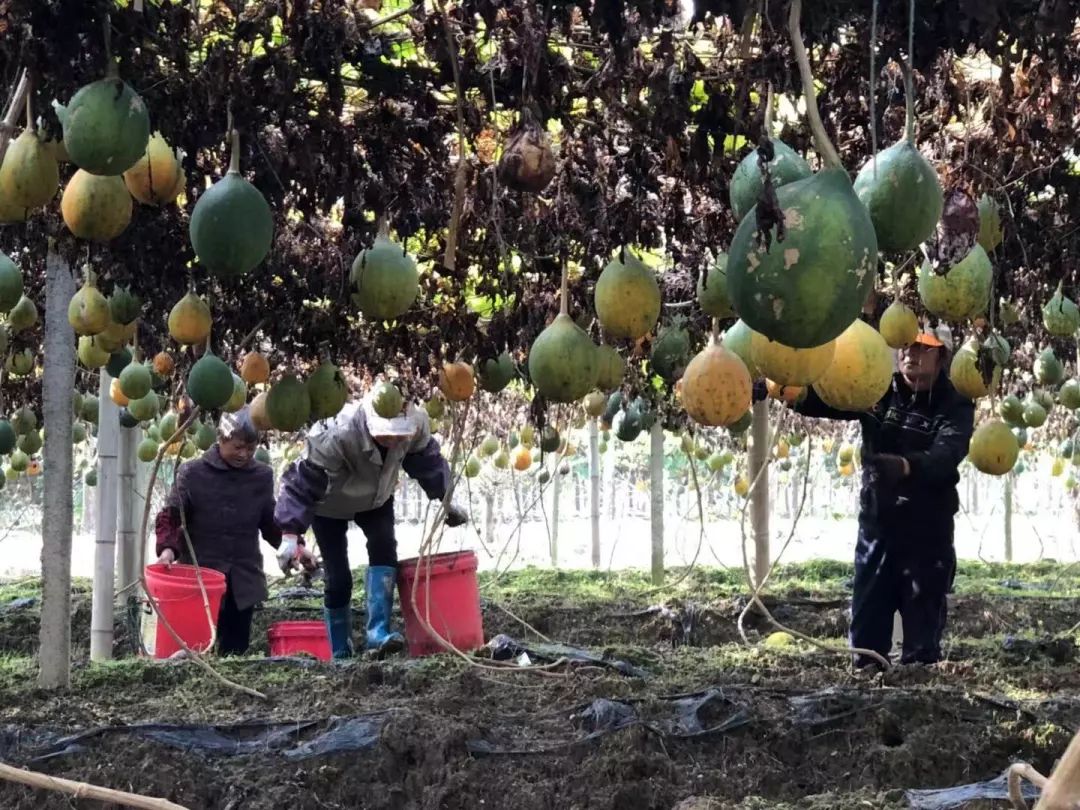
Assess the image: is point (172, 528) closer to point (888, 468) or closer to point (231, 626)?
point (231, 626)

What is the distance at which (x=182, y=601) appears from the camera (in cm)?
572

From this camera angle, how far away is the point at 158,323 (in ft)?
18.2

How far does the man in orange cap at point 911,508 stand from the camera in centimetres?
463

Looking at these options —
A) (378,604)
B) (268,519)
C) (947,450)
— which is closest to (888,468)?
(947,450)

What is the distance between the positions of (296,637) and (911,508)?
355 centimetres

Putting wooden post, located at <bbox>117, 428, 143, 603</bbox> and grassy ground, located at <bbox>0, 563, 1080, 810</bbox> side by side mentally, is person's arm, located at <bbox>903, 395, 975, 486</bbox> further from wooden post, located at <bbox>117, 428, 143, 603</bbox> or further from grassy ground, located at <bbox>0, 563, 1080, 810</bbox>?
wooden post, located at <bbox>117, 428, 143, 603</bbox>

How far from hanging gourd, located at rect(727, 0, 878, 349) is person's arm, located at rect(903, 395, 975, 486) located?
320 cm

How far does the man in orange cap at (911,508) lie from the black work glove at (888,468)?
10 mm

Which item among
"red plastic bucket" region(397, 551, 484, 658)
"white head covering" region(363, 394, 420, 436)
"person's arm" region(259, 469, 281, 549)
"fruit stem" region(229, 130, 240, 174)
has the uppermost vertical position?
"fruit stem" region(229, 130, 240, 174)

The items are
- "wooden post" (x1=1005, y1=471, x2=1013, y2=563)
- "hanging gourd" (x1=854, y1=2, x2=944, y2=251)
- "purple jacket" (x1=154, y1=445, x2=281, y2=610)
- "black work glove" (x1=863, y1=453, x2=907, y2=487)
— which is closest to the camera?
"hanging gourd" (x1=854, y1=2, x2=944, y2=251)

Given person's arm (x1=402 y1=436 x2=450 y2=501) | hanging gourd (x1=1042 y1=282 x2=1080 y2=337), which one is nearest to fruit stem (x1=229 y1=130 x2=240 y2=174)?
hanging gourd (x1=1042 y1=282 x2=1080 y2=337)

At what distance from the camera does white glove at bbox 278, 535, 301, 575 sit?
19.6ft

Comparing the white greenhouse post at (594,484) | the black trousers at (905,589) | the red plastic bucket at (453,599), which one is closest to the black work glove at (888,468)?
the black trousers at (905,589)

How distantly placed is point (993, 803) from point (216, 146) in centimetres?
271
